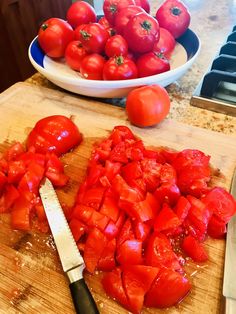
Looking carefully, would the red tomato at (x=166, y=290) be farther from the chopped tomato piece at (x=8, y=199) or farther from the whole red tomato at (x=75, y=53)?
the whole red tomato at (x=75, y=53)

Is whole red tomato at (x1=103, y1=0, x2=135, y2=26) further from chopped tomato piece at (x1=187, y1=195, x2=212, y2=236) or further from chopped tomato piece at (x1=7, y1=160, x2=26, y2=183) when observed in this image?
chopped tomato piece at (x1=187, y1=195, x2=212, y2=236)

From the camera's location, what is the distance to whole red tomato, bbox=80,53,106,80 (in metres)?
1.05

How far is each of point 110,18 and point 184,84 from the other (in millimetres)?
424

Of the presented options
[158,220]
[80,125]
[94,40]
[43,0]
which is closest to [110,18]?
[94,40]

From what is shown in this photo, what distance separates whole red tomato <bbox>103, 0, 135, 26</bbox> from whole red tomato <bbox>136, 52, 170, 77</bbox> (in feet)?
0.88

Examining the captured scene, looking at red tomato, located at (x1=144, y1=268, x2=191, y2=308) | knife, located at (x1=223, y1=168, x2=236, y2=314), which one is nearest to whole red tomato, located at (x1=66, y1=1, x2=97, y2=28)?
knife, located at (x1=223, y1=168, x2=236, y2=314)

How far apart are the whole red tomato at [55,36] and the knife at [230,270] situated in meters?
0.89

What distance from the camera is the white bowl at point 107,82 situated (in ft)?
3.31

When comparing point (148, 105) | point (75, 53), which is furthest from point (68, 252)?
point (75, 53)

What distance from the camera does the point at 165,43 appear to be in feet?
3.77

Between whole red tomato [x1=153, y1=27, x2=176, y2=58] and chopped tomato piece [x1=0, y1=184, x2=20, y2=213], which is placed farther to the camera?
whole red tomato [x1=153, y1=27, x2=176, y2=58]

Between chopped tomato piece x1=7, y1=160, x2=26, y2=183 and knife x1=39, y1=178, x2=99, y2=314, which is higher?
chopped tomato piece x1=7, y1=160, x2=26, y2=183

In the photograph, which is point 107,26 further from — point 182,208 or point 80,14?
point 182,208

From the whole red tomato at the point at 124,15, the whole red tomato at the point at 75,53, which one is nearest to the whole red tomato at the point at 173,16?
the whole red tomato at the point at 124,15
